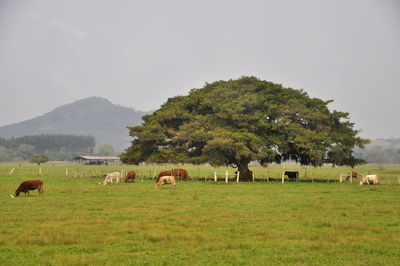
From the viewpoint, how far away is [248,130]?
44.6 meters

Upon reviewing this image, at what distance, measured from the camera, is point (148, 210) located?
66.1 ft

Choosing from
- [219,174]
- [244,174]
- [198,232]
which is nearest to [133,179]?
[244,174]

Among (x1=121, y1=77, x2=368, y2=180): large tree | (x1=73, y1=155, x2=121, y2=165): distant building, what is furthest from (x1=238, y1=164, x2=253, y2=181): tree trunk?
(x1=73, y1=155, x2=121, y2=165): distant building

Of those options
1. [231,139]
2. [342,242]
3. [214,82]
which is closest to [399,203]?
[342,242]

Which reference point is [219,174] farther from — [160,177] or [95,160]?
[95,160]

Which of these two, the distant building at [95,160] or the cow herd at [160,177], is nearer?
the cow herd at [160,177]

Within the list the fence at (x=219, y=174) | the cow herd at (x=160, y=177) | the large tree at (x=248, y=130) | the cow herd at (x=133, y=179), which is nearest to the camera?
the cow herd at (x=133, y=179)

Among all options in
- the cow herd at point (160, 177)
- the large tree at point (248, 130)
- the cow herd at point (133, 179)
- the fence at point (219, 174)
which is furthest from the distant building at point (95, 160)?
the cow herd at point (133, 179)

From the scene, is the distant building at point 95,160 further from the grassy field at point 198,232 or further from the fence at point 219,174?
the grassy field at point 198,232

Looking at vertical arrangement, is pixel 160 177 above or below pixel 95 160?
below

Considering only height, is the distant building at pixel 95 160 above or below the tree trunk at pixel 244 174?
above

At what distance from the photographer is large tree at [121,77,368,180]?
140 ft

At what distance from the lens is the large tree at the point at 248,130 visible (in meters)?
42.6

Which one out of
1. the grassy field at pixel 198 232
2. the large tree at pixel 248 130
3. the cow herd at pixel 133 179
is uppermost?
the large tree at pixel 248 130
